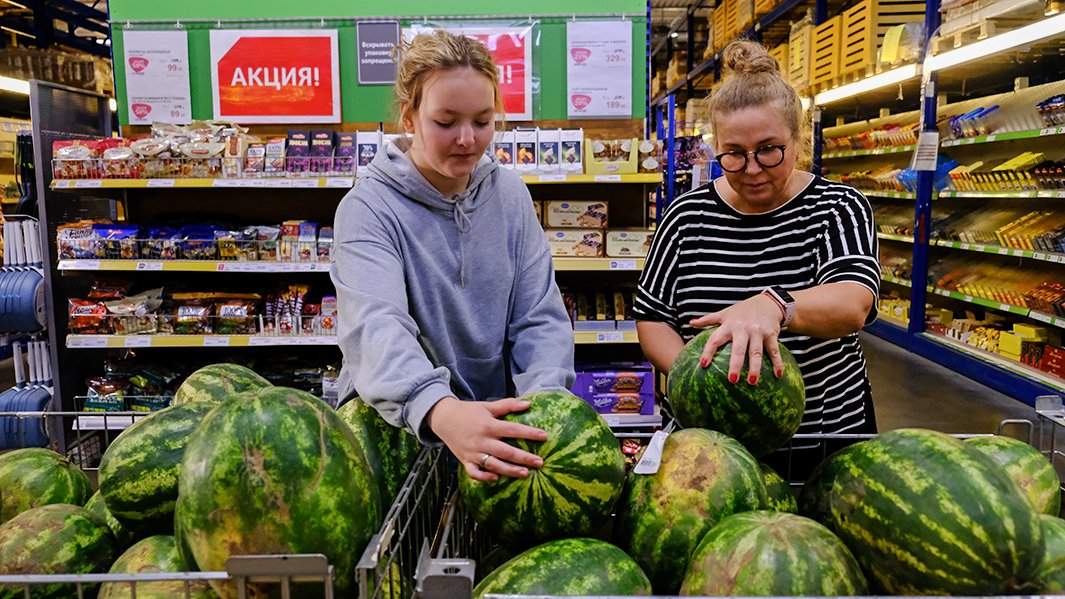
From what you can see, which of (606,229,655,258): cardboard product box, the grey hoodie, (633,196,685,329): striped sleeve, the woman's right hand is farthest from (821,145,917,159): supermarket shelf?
the woman's right hand

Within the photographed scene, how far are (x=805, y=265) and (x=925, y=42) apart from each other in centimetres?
509

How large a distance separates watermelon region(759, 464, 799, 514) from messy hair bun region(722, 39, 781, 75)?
0.83 meters

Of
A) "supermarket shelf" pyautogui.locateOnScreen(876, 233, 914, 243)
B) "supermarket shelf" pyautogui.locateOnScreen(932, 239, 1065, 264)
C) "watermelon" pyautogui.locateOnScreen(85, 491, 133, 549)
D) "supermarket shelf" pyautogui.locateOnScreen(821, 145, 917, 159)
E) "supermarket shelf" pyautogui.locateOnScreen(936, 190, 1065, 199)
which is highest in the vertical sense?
"supermarket shelf" pyautogui.locateOnScreen(821, 145, 917, 159)

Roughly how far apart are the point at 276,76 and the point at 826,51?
16.2ft

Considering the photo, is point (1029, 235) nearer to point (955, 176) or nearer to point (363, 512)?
point (955, 176)

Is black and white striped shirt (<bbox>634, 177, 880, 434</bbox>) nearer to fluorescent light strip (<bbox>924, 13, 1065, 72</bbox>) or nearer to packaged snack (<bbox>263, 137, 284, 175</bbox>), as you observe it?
packaged snack (<bbox>263, 137, 284, 175</bbox>)

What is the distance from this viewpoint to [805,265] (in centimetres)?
154

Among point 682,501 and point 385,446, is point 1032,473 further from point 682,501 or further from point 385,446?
point 385,446

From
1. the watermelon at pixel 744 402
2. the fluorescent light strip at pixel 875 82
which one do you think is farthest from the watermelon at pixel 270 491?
the fluorescent light strip at pixel 875 82

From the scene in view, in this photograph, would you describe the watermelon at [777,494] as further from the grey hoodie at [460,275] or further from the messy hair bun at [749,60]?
the messy hair bun at [749,60]

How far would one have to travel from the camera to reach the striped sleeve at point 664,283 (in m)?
1.65

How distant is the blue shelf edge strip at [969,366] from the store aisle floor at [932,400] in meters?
0.08

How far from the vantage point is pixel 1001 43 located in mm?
4676

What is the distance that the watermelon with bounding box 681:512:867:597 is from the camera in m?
0.73
